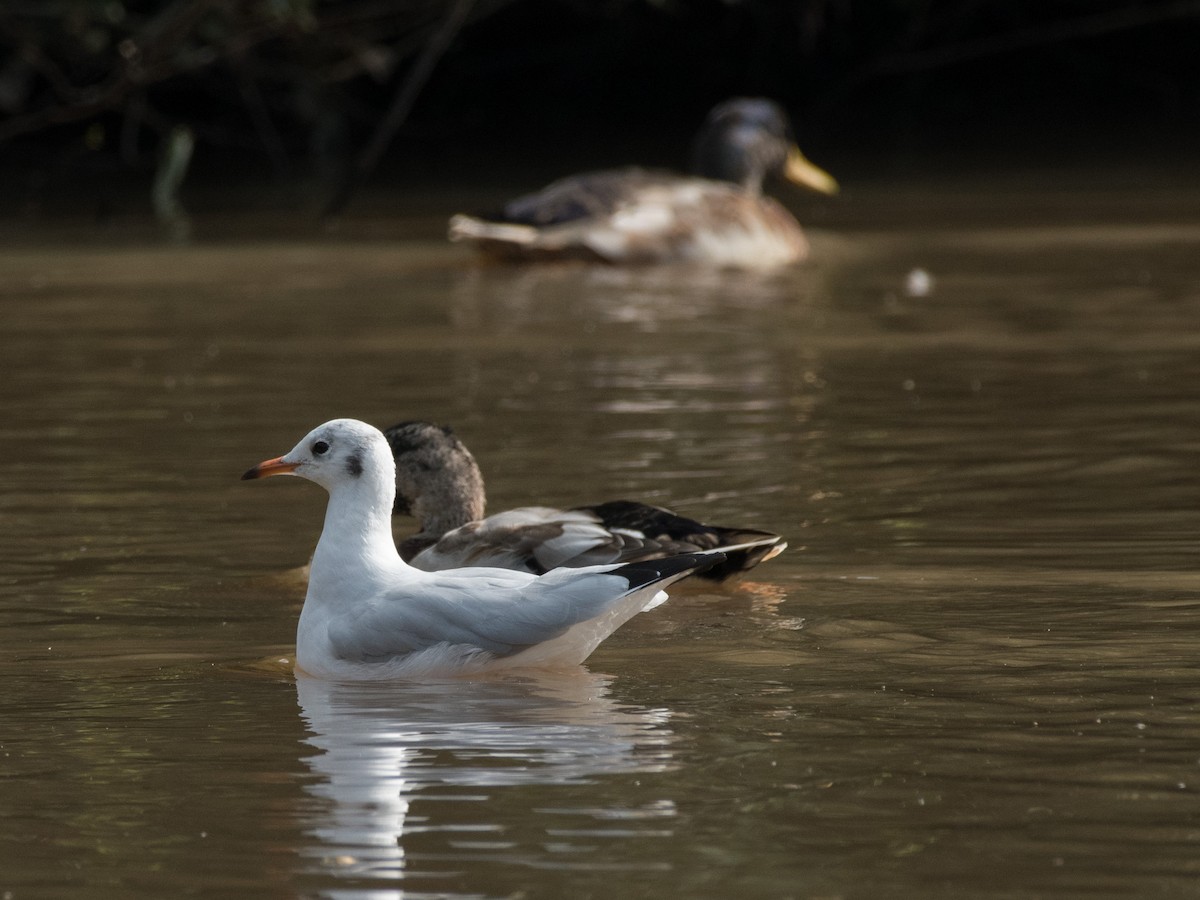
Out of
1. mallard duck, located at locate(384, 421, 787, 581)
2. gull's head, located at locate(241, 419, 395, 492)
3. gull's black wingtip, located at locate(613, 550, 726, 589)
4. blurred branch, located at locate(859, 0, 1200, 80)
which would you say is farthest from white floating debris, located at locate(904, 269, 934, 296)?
blurred branch, located at locate(859, 0, 1200, 80)

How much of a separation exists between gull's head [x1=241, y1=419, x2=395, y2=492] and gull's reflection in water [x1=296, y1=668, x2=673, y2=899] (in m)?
0.59

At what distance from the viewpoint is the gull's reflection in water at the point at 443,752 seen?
4508 millimetres

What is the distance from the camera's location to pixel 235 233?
1681cm

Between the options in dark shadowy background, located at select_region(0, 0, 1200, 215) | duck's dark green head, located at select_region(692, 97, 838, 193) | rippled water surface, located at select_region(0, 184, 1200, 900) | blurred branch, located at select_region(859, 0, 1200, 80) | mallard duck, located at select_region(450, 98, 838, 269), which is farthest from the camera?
blurred branch, located at select_region(859, 0, 1200, 80)

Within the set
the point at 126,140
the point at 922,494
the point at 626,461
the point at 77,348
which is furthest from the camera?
the point at 126,140

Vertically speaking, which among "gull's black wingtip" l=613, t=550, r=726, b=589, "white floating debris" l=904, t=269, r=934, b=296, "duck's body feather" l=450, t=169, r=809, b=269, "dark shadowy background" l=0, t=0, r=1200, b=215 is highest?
"dark shadowy background" l=0, t=0, r=1200, b=215

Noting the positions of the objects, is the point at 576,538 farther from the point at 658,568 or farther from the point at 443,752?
the point at 443,752

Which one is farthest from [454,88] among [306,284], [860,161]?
[306,284]

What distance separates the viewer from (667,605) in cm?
697

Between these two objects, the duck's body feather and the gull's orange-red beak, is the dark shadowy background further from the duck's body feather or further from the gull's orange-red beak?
the gull's orange-red beak

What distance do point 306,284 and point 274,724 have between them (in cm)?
867

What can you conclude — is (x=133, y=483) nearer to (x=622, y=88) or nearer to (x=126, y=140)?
(x=126, y=140)

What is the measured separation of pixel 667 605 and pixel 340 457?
1188mm

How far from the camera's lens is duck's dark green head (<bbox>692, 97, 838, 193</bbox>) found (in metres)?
17.4
